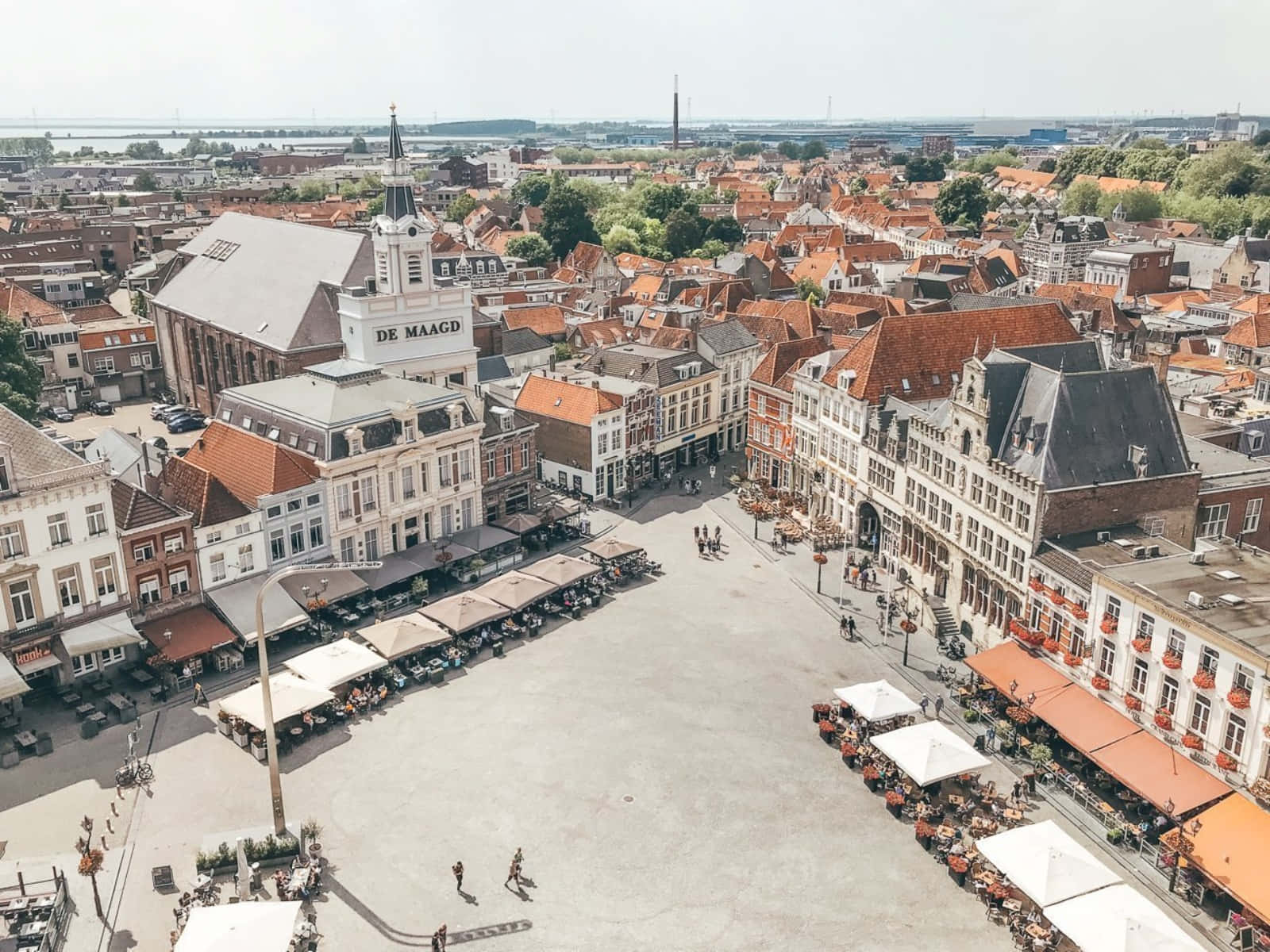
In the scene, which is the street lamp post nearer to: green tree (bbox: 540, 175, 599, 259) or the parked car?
the parked car

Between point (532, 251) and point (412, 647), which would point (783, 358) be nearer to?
point (412, 647)

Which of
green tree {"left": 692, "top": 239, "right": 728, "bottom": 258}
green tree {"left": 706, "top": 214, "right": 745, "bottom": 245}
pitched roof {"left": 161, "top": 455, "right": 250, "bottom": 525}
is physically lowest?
pitched roof {"left": 161, "top": 455, "right": 250, "bottom": 525}

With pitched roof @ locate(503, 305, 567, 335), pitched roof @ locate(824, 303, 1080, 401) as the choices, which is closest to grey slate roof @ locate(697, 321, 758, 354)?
pitched roof @ locate(824, 303, 1080, 401)

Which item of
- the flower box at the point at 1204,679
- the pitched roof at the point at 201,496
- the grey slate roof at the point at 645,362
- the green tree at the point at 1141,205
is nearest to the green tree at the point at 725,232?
the green tree at the point at 1141,205

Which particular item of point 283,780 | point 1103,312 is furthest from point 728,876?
point 1103,312

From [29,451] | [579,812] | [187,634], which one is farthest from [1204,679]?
[29,451]

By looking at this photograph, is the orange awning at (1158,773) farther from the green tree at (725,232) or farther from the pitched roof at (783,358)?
the green tree at (725,232)
